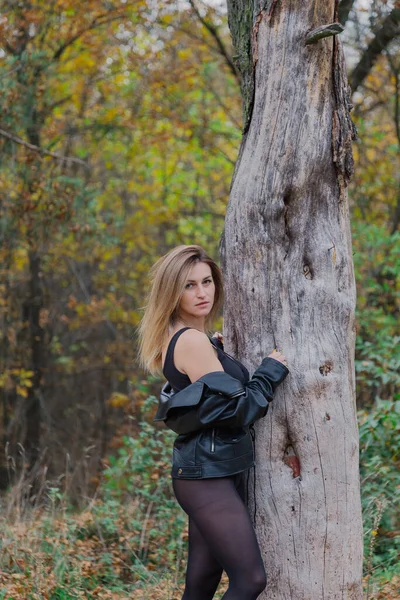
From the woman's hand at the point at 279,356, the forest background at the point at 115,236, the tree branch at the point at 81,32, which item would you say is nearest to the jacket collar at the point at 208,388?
the woman's hand at the point at 279,356

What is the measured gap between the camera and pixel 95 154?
1412 cm

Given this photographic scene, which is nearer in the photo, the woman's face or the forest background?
the woman's face

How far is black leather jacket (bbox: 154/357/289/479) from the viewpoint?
3012 millimetres

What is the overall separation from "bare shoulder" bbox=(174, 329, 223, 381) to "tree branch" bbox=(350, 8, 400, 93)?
649cm

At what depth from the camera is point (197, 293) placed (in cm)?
344

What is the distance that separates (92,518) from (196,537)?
2768 mm

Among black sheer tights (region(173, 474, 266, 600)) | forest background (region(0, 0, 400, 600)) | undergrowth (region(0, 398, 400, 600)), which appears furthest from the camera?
forest background (region(0, 0, 400, 600))

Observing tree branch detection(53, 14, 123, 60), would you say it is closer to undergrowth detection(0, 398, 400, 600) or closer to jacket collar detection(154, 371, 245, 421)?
undergrowth detection(0, 398, 400, 600)

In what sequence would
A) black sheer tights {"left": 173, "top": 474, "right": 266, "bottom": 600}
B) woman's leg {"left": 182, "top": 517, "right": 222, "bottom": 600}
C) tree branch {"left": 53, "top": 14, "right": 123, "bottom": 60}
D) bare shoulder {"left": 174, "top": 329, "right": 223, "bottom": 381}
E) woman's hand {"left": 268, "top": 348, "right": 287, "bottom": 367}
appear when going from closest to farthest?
1. black sheer tights {"left": 173, "top": 474, "right": 266, "bottom": 600}
2. bare shoulder {"left": 174, "top": 329, "right": 223, "bottom": 381}
3. woman's hand {"left": 268, "top": 348, "right": 287, "bottom": 367}
4. woman's leg {"left": 182, "top": 517, "right": 222, "bottom": 600}
5. tree branch {"left": 53, "top": 14, "right": 123, "bottom": 60}

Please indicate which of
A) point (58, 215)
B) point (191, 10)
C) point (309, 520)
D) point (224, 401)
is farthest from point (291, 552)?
point (191, 10)

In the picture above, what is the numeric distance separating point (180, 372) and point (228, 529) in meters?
0.74

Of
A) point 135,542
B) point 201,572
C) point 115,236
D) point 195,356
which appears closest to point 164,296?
point 195,356

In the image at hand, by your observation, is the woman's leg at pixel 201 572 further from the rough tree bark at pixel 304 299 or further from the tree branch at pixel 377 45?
the tree branch at pixel 377 45

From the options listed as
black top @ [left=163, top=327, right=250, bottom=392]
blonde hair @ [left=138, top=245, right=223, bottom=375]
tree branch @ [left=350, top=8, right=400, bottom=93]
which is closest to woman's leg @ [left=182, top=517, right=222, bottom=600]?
black top @ [left=163, top=327, right=250, bottom=392]
